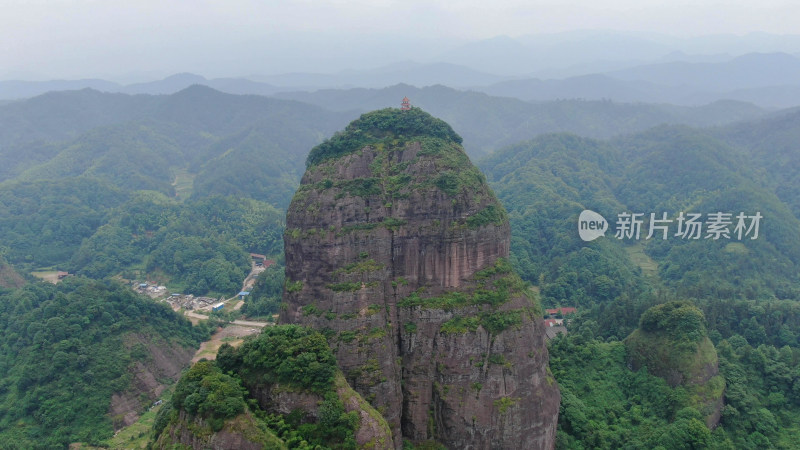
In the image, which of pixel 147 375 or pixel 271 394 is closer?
pixel 271 394

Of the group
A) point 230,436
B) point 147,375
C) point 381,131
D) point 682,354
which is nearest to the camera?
point 230,436

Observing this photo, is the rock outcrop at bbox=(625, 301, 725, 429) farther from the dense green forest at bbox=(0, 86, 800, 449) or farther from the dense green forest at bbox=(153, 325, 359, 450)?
the dense green forest at bbox=(153, 325, 359, 450)

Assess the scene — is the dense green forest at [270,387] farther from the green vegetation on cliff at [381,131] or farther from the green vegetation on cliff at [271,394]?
the green vegetation on cliff at [381,131]

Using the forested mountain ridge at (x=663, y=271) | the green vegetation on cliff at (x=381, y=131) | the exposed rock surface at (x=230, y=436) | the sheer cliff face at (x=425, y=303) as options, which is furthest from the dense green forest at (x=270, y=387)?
the forested mountain ridge at (x=663, y=271)

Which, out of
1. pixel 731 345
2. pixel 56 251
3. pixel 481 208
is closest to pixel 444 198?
pixel 481 208

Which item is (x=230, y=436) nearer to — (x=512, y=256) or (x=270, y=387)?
(x=270, y=387)

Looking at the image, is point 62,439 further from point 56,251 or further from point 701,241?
point 701,241

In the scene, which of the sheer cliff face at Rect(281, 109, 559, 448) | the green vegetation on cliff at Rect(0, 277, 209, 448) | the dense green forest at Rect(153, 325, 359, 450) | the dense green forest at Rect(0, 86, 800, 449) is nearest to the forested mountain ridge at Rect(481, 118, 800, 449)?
the dense green forest at Rect(0, 86, 800, 449)

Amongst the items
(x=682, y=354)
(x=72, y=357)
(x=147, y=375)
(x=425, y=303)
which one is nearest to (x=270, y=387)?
(x=425, y=303)
